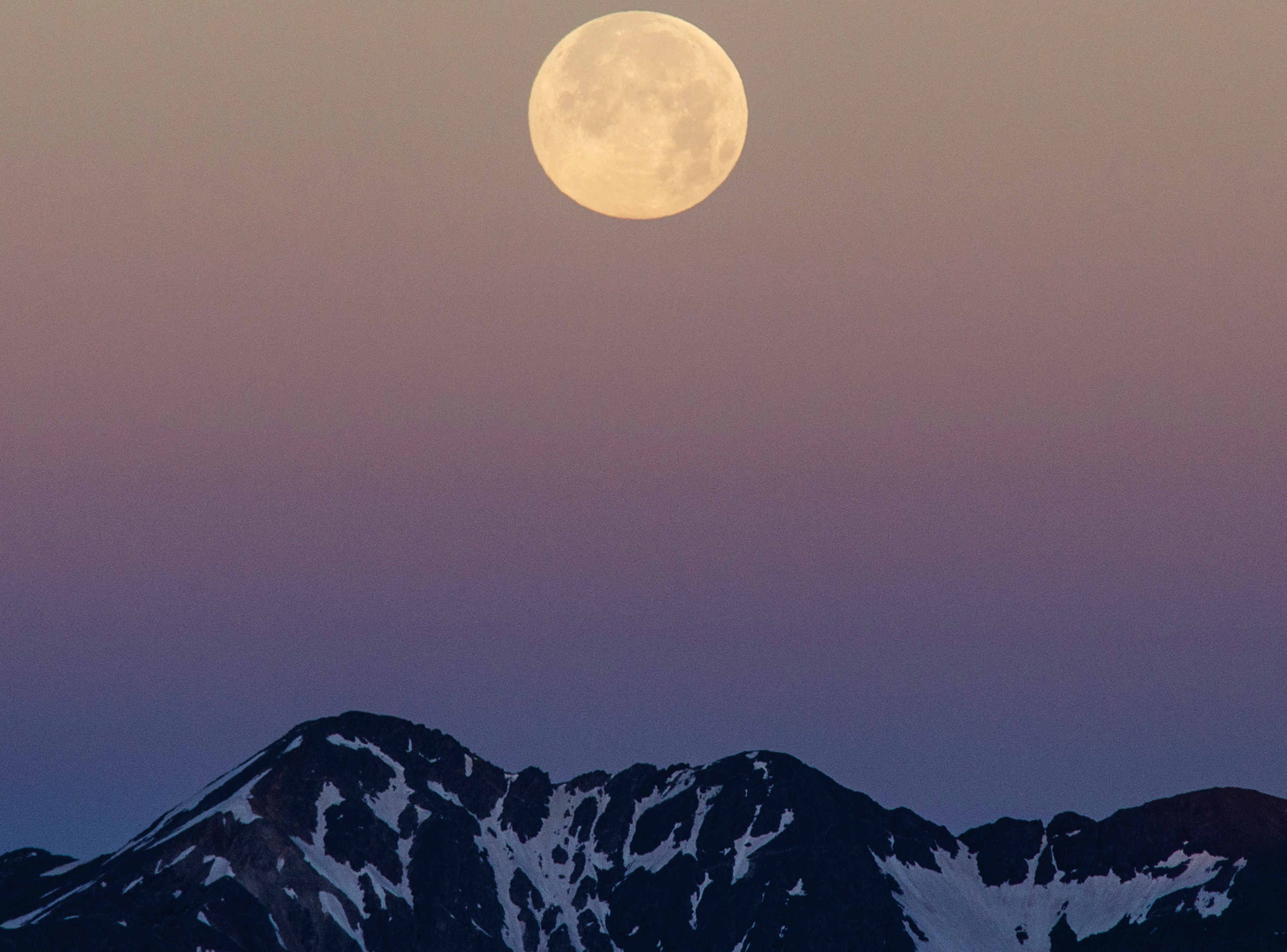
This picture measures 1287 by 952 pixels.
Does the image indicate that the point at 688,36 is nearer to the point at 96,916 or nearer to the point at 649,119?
the point at 649,119

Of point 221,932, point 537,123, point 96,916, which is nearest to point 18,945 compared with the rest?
point 96,916

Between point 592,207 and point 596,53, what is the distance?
8881 millimetres

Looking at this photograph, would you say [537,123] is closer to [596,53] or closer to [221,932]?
[596,53]

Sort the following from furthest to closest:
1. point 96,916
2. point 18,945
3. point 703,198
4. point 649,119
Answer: point 96,916 → point 18,945 → point 703,198 → point 649,119

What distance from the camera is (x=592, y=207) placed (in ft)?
282

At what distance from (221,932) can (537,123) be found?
14425cm

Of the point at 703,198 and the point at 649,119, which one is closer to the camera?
the point at 649,119

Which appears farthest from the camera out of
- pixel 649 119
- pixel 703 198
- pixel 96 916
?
pixel 96 916

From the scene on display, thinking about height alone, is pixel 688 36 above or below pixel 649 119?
above

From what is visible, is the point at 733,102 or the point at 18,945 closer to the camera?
the point at 733,102

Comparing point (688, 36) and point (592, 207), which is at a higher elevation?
point (688, 36)

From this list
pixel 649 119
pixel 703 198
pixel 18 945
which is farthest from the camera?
pixel 18 945

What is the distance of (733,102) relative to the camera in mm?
87750

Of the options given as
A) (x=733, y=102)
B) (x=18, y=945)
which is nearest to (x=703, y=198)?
(x=733, y=102)
